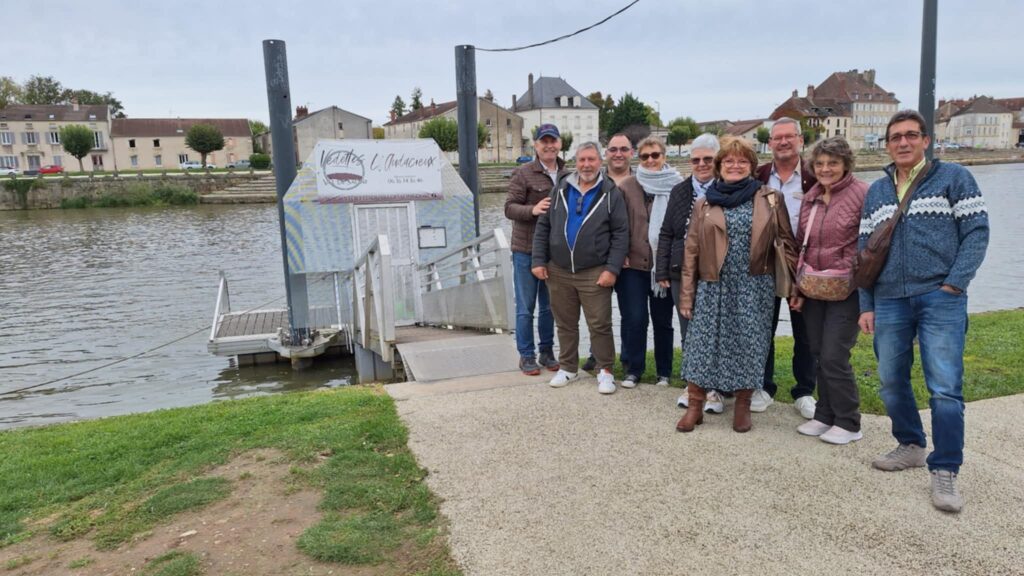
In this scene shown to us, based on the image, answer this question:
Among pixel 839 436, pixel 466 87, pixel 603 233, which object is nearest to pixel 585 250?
pixel 603 233

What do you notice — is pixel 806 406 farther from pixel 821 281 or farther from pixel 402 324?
pixel 402 324

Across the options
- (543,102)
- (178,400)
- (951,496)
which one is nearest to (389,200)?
(178,400)

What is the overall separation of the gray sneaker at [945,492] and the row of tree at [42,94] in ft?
322

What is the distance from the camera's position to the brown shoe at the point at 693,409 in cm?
436

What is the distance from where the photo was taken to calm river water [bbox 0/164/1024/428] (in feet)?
Answer: 37.0

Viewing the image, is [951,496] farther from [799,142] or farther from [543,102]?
[543,102]

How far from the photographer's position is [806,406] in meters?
4.60

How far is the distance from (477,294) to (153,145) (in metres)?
76.8

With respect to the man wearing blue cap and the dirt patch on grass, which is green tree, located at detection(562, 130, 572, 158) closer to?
the man wearing blue cap

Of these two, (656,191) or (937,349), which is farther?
(656,191)

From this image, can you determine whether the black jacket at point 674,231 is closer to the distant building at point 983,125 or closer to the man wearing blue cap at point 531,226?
the man wearing blue cap at point 531,226

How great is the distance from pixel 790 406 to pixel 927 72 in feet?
11.5

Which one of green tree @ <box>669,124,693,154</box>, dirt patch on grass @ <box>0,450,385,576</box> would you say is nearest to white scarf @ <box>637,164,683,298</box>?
dirt patch on grass @ <box>0,450,385,576</box>

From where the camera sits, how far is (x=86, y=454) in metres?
4.63
